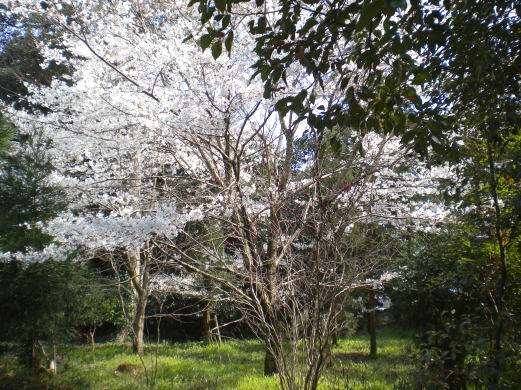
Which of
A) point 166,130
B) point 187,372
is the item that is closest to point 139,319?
point 187,372

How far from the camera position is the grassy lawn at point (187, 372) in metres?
5.20

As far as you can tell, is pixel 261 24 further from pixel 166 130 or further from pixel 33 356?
pixel 33 356

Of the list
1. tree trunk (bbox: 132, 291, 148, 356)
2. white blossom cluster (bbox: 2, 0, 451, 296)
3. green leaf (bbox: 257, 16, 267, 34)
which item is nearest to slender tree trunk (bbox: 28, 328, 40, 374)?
white blossom cluster (bbox: 2, 0, 451, 296)

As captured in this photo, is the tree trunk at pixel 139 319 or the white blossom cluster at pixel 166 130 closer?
the white blossom cluster at pixel 166 130

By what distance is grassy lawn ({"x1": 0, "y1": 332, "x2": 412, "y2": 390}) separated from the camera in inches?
205

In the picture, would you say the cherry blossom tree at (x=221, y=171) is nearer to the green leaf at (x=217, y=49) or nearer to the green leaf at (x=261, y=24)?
the green leaf at (x=261, y=24)

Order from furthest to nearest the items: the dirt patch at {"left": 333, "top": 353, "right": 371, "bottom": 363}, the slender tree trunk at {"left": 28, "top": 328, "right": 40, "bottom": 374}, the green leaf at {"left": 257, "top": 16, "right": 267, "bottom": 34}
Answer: the dirt patch at {"left": 333, "top": 353, "right": 371, "bottom": 363}, the slender tree trunk at {"left": 28, "top": 328, "right": 40, "bottom": 374}, the green leaf at {"left": 257, "top": 16, "right": 267, "bottom": 34}

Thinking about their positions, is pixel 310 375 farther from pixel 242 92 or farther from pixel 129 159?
pixel 129 159

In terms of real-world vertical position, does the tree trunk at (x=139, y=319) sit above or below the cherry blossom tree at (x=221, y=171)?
below

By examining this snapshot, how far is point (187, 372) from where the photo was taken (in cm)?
696

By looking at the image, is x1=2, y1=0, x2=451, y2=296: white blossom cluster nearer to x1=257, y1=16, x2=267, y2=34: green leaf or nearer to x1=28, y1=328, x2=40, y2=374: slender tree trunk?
x1=257, y1=16, x2=267, y2=34: green leaf

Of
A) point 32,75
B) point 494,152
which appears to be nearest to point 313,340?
point 494,152

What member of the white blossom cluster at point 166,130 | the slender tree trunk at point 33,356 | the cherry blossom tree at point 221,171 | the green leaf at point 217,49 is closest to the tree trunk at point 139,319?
the slender tree trunk at point 33,356

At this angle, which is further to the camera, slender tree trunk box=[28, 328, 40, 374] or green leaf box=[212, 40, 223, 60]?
slender tree trunk box=[28, 328, 40, 374]
